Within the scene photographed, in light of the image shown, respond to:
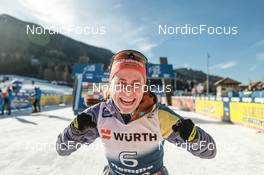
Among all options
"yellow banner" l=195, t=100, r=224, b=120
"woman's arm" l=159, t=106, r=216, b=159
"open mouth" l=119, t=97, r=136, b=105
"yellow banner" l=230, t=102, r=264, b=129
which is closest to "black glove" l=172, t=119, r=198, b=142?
"woman's arm" l=159, t=106, r=216, b=159

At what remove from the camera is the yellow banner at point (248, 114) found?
870 centimetres

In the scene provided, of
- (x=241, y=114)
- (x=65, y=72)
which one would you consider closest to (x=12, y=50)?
(x=65, y=72)

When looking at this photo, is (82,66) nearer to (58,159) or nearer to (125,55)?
(58,159)

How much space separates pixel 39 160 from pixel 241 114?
8549 mm

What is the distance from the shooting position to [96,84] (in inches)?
595

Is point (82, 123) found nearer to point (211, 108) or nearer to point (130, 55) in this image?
point (130, 55)

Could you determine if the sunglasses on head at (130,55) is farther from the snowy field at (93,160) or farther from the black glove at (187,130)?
the snowy field at (93,160)

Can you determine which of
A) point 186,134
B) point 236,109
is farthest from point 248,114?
point 186,134

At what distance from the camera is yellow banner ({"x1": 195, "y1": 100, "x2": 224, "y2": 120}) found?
12920 millimetres

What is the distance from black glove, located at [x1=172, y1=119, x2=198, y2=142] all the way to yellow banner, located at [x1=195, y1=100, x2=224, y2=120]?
11827mm

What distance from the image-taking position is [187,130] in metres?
1.52

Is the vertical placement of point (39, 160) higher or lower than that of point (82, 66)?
lower

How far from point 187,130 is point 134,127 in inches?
13.5

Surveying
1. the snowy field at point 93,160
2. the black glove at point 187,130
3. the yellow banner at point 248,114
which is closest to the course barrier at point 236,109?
the yellow banner at point 248,114
